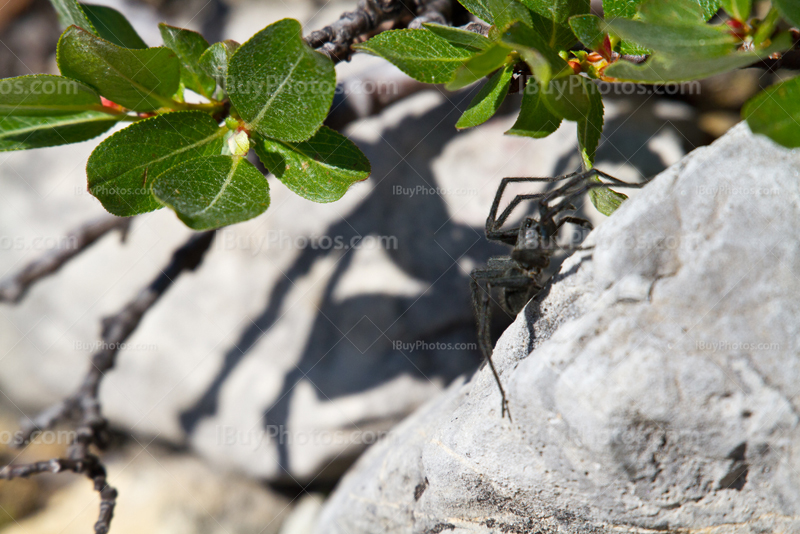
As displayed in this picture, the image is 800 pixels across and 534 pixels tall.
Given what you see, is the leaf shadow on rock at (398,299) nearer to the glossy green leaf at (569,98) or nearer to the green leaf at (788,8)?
the glossy green leaf at (569,98)

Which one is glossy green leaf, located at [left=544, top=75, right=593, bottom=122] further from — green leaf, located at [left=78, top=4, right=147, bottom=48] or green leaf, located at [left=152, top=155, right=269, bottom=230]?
green leaf, located at [left=78, top=4, right=147, bottom=48]

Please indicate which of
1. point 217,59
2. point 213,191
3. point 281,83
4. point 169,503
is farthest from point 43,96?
point 169,503

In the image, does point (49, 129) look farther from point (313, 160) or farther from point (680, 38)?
point (680, 38)

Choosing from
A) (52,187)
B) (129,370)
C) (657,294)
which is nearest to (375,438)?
(129,370)

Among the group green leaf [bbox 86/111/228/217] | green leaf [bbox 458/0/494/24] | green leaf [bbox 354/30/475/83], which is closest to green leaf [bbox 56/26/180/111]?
green leaf [bbox 86/111/228/217]

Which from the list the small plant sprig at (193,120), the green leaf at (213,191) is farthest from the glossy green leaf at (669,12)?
the green leaf at (213,191)

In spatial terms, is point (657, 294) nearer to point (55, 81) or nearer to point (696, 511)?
point (696, 511)

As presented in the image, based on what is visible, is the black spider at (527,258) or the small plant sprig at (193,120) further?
the black spider at (527,258)
